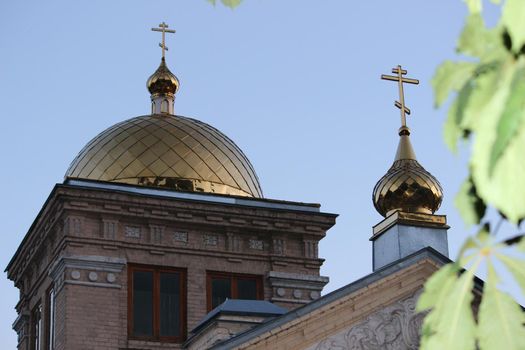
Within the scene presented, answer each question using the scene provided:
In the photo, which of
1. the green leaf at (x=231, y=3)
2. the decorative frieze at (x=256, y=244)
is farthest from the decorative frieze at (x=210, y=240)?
the green leaf at (x=231, y=3)

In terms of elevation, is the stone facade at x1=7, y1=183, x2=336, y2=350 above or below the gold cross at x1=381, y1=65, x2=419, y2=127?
below

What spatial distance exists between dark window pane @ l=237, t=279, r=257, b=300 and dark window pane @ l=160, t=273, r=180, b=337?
1165 millimetres

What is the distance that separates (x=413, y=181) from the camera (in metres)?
19.4

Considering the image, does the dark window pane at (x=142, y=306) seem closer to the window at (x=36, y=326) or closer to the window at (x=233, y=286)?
the window at (x=233, y=286)

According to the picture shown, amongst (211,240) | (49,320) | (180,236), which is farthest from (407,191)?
(49,320)

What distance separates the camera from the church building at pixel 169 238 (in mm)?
19016

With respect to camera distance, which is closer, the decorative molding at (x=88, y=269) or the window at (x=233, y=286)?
the decorative molding at (x=88, y=269)

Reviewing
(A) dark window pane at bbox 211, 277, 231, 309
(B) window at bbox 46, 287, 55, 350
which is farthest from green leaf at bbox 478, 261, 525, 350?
(B) window at bbox 46, 287, 55, 350

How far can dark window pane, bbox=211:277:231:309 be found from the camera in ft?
66.0

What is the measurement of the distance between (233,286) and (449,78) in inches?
726

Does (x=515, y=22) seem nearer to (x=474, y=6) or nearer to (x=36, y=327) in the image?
(x=474, y=6)

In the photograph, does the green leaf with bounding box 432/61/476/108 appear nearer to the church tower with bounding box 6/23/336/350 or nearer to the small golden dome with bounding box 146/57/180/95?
the church tower with bounding box 6/23/336/350

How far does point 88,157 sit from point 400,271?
9190 mm

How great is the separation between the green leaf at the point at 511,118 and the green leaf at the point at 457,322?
259 millimetres
